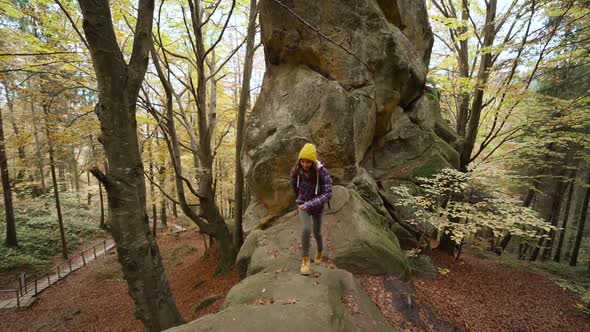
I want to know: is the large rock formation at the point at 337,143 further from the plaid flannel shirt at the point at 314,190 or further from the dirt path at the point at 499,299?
the dirt path at the point at 499,299

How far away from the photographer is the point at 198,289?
991 cm

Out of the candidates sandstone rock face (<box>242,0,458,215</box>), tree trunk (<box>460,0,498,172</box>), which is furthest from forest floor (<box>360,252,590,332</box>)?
tree trunk (<box>460,0,498,172</box>)

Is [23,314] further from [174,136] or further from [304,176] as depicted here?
[304,176]

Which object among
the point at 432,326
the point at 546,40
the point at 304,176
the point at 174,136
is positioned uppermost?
the point at 546,40

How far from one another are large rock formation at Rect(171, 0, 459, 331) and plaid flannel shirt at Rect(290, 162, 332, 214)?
111 cm

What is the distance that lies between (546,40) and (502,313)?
784cm

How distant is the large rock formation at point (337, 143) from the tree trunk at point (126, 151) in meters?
1.35

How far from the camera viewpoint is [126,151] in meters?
3.97

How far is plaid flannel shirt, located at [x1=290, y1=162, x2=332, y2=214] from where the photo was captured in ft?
14.2

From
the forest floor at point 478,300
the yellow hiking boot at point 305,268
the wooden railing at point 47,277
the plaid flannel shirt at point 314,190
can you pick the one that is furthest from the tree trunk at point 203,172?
the wooden railing at point 47,277

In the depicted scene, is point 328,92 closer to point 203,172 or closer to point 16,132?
point 203,172

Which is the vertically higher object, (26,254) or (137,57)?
(137,57)

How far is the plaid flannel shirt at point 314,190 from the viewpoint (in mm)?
4332

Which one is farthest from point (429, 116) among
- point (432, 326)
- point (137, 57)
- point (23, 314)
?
point (23, 314)
